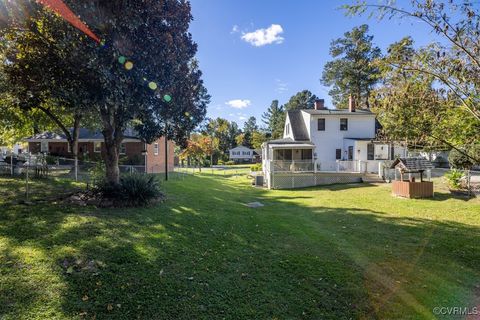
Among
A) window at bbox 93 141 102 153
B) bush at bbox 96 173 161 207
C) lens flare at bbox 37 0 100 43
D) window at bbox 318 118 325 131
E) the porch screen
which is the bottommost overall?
bush at bbox 96 173 161 207

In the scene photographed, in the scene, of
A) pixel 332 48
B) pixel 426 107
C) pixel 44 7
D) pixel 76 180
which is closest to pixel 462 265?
pixel 426 107

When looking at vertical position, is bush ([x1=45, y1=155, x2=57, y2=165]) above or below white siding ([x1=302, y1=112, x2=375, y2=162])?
below

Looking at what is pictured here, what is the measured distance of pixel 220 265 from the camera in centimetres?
544

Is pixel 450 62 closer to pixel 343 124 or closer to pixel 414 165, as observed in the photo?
pixel 414 165

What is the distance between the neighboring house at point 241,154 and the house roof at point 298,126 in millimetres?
42843

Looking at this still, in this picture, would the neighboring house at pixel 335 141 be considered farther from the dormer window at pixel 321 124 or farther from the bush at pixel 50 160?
the bush at pixel 50 160

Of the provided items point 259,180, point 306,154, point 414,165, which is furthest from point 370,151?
point 259,180

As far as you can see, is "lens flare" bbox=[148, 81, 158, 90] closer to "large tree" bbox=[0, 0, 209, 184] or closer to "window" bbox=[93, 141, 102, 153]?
"large tree" bbox=[0, 0, 209, 184]

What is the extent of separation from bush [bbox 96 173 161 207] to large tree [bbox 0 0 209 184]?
0.46 m

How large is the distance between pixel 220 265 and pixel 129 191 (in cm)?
550

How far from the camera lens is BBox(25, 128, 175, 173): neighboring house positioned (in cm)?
2415

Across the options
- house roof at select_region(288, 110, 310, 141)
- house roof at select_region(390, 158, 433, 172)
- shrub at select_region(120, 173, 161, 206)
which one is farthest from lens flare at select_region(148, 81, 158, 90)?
house roof at select_region(288, 110, 310, 141)

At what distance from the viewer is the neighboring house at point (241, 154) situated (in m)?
71.6

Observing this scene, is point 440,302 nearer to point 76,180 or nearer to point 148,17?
point 148,17
